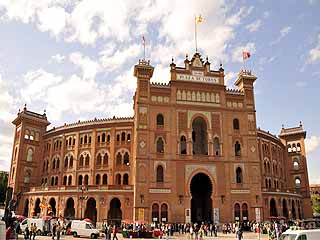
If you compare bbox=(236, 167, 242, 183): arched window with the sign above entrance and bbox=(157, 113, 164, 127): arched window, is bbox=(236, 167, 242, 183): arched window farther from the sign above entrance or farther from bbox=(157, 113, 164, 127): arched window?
the sign above entrance

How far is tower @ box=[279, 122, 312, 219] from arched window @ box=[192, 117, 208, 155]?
30109mm

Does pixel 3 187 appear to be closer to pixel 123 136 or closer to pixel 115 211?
pixel 123 136

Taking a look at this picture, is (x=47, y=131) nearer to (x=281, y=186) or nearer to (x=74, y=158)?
(x=74, y=158)

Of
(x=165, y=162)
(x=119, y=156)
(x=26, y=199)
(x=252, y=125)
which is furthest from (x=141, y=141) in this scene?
(x=26, y=199)

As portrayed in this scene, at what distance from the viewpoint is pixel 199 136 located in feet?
172

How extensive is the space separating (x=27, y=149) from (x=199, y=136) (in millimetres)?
34016

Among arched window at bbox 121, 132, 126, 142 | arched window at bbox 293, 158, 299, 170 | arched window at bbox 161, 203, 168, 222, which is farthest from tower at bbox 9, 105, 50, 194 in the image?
arched window at bbox 293, 158, 299, 170

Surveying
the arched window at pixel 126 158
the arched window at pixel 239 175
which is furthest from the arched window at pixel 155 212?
the arched window at pixel 126 158

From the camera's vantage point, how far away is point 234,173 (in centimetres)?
4906

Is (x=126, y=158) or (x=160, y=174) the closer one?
(x=160, y=174)

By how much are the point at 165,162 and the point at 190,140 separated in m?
4.92

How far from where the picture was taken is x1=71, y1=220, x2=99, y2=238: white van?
1500 inches

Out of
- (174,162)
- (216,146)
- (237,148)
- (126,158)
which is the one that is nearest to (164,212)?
(174,162)

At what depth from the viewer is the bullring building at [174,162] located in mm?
46844
